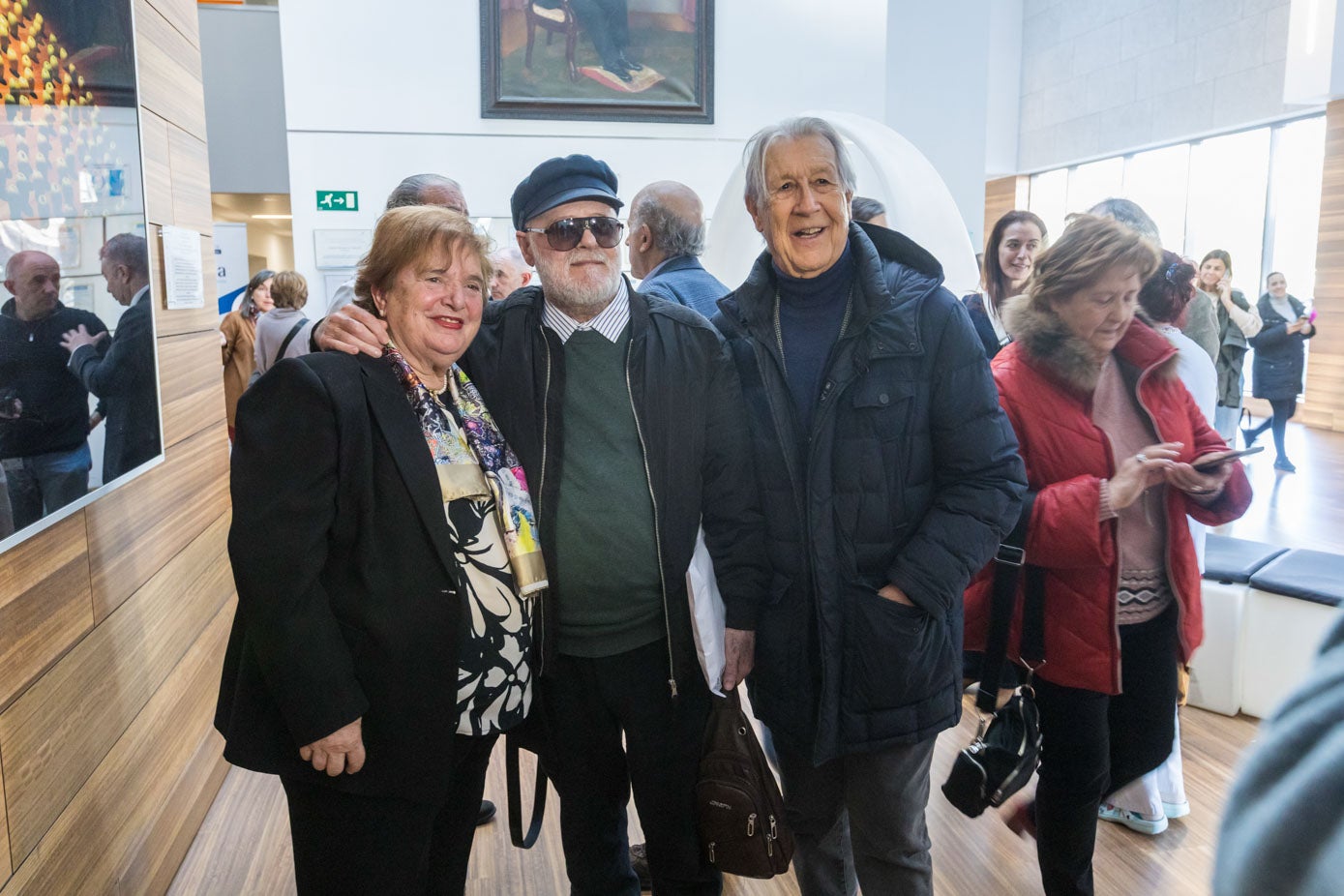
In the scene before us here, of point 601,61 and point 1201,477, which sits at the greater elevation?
point 601,61

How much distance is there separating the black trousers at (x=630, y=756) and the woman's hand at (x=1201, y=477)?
108cm

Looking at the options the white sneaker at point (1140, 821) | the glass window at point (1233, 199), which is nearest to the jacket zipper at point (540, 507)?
the white sneaker at point (1140, 821)

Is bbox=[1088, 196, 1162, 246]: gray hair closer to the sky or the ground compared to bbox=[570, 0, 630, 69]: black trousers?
closer to the ground

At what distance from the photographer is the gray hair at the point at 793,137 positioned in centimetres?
186

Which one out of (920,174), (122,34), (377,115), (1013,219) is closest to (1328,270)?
(920,174)

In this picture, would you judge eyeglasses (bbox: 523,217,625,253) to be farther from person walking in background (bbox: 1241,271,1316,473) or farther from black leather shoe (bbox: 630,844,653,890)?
person walking in background (bbox: 1241,271,1316,473)

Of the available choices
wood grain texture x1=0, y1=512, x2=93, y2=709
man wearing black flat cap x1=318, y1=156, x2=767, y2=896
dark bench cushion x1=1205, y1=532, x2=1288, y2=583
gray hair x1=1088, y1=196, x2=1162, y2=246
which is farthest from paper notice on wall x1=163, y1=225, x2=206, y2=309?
dark bench cushion x1=1205, y1=532, x2=1288, y2=583

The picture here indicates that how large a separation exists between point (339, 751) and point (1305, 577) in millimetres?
3591

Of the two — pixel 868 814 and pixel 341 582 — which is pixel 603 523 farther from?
pixel 868 814

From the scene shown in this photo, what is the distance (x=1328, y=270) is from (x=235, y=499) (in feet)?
41.2

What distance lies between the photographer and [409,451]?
1560 mm

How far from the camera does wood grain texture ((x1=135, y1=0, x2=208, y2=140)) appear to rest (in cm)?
254

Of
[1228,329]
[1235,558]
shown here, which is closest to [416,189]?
[1235,558]

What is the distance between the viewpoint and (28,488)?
1636 millimetres
